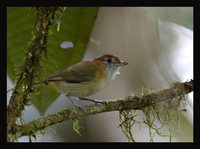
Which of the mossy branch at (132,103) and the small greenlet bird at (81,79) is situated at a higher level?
the small greenlet bird at (81,79)

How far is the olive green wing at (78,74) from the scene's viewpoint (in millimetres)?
2984

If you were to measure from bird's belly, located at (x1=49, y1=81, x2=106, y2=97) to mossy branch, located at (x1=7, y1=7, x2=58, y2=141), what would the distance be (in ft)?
2.73

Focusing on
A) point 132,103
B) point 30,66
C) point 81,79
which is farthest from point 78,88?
point 30,66

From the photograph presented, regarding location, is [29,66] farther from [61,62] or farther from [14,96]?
[61,62]

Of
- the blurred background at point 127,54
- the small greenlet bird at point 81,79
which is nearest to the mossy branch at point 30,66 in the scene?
the small greenlet bird at point 81,79

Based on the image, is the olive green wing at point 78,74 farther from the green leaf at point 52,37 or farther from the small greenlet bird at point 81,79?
the green leaf at point 52,37

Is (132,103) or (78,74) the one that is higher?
(78,74)

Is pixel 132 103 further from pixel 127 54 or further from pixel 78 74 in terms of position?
pixel 127 54

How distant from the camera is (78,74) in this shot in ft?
10.2

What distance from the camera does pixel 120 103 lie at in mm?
2482

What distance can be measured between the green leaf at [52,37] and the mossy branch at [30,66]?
0.59 ft

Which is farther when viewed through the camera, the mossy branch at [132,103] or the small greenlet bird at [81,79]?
the small greenlet bird at [81,79]

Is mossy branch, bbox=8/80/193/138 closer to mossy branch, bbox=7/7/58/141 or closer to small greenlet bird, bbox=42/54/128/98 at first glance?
mossy branch, bbox=7/7/58/141

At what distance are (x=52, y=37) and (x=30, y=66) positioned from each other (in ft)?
1.16
